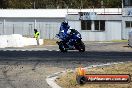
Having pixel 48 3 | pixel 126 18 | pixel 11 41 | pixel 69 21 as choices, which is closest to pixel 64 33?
pixel 11 41

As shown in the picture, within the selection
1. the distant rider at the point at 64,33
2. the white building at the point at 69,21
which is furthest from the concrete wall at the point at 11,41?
the white building at the point at 69,21

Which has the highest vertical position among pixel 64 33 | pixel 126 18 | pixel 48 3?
pixel 48 3

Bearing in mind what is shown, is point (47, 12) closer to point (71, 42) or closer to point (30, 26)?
point (30, 26)

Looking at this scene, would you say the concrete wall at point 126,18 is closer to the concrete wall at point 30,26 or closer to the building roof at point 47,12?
the building roof at point 47,12

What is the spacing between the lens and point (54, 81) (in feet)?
48.2

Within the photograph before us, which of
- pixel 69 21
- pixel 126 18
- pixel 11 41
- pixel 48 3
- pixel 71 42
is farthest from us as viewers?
pixel 48 3

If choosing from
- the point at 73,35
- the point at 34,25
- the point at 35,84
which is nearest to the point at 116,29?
the point at 34,25

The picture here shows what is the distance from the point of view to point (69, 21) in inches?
2574

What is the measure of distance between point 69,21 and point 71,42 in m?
32.1

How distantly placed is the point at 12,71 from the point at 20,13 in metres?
52.3

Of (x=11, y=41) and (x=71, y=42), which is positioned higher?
(x=71, y=42)

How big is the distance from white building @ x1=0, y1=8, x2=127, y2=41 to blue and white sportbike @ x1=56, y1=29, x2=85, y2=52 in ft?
97.6

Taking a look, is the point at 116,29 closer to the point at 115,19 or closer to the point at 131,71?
the point at 115,19

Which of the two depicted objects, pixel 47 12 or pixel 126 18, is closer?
pixel 126 18
